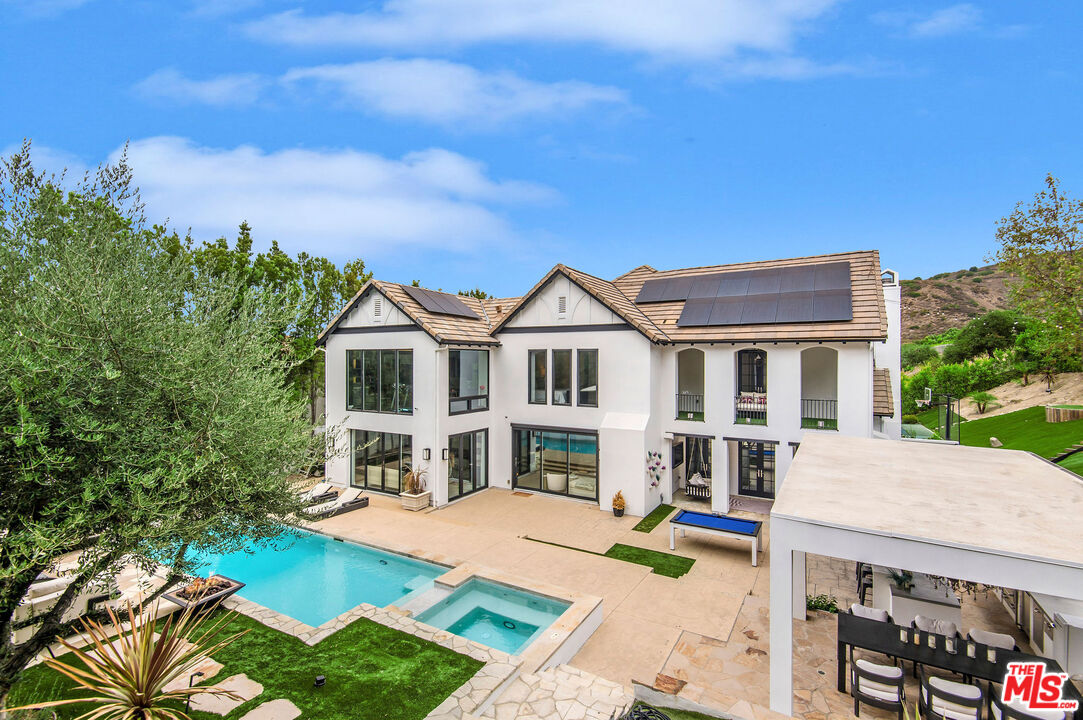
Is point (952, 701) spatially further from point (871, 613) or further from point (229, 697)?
point (229, 697)

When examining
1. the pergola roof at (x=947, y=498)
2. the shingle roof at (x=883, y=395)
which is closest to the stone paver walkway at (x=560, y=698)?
the pergola roof at (x=947, y=498)

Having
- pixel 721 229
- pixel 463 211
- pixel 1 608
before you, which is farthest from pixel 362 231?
pixel 721 229

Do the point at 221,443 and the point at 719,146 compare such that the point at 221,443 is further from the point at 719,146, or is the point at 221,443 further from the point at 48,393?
the point at 719,146

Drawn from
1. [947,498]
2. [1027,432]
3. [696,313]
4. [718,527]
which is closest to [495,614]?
[718,527]

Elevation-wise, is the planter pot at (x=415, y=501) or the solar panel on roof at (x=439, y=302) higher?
the solar panel on roof at (x=439, y=302)

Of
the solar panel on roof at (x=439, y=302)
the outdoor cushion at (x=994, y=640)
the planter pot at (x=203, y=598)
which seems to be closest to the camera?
the outdoor cushion at (x=994, y=640)

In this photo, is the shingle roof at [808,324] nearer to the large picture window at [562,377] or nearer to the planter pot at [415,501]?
the large picture window at [562,377]
